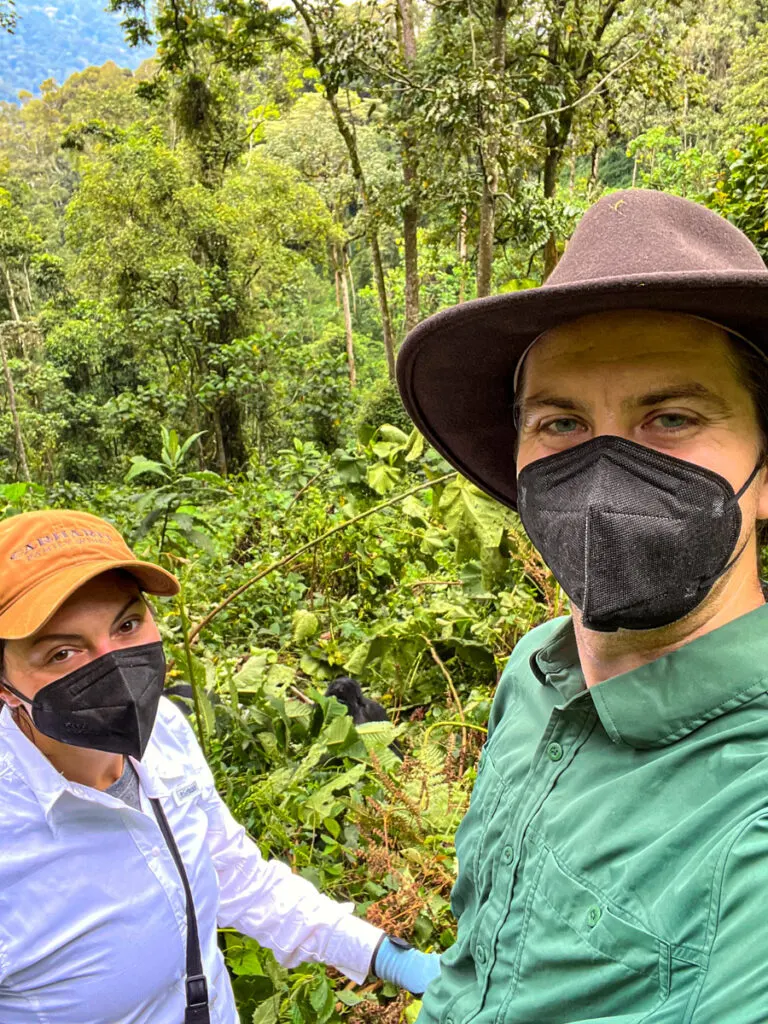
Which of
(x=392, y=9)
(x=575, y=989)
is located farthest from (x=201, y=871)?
(x=392, y=9)

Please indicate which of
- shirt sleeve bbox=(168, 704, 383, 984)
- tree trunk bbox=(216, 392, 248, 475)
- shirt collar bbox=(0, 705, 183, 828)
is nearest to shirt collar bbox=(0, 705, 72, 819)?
shirt collar bbox=(0, 705, 183, 828)

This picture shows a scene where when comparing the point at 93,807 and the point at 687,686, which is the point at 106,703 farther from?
the point at 687,686

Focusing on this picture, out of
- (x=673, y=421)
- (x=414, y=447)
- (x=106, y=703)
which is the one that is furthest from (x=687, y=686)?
(x=414, y=447)

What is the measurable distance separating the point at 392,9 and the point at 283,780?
13.6 meters

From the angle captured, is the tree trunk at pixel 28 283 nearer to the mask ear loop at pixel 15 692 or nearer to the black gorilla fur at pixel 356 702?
the black gorilla fur at pixel 356 702

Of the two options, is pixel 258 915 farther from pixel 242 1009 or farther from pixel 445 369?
pixel 445 369

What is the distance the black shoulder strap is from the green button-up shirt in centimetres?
63

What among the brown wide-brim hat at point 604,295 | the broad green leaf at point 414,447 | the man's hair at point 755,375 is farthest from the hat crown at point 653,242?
the broad green leaf at point 414,447

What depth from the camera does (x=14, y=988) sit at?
1.35 m

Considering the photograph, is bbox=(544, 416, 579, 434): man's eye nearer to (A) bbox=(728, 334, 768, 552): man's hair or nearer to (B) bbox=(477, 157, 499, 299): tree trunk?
(A) bbox=(728, 334, 768, 552): man's hair

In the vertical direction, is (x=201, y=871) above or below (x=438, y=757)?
above

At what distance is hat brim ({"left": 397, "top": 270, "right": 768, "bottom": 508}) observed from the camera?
907mm

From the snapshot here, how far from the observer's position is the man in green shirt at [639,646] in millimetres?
780

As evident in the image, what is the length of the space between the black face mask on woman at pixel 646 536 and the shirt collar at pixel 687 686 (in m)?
0.06
